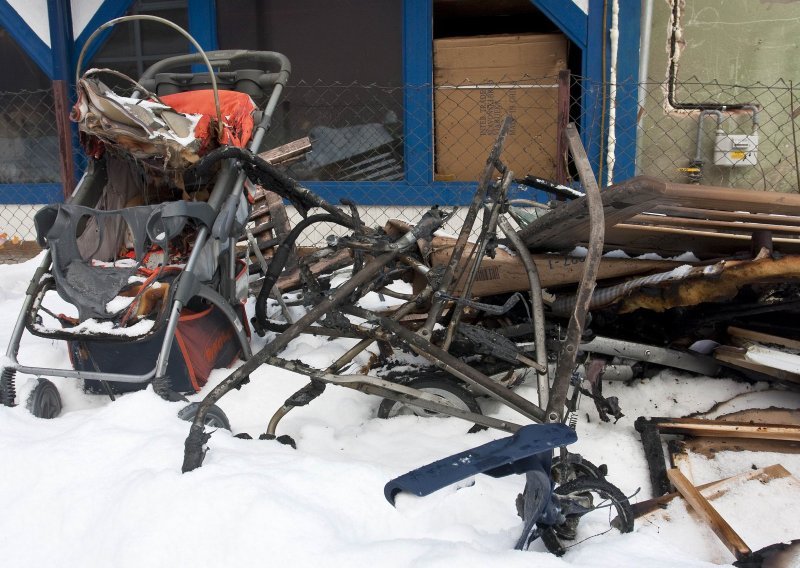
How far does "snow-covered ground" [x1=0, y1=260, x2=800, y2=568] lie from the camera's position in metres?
1.76

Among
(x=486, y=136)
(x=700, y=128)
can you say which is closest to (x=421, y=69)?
(x=486, y=136)

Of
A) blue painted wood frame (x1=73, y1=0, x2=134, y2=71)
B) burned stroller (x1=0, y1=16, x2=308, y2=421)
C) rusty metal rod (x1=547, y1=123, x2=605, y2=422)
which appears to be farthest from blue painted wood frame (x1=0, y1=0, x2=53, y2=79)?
rusty metal rod (x1=547, y1=123, x2=605, y2=422)

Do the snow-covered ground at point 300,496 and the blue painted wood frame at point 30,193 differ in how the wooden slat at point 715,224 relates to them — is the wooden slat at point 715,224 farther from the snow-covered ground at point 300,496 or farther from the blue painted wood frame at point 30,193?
the blue painted wood frame at point 30,193

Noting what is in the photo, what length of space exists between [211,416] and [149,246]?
1.14m

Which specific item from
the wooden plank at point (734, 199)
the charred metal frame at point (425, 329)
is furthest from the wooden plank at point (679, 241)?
the charred metal frame at point (425, 329)

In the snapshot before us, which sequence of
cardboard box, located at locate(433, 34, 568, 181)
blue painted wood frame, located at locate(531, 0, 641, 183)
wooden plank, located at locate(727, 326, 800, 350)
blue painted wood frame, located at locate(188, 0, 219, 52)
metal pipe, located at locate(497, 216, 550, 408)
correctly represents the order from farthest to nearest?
blue painted wood frame, located at locate(188, 0, 219, 52)
cardboard box, located at locate(433, 34, 568, 181)
blue painted wood frame, located at locate(531, 0, 641, 183)
wooden plank, located at locate(727, 326, 800, 350)
metal pipe, located at locate(497, 216, 550, 408)

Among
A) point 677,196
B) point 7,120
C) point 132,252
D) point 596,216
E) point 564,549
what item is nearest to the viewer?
point 564,549

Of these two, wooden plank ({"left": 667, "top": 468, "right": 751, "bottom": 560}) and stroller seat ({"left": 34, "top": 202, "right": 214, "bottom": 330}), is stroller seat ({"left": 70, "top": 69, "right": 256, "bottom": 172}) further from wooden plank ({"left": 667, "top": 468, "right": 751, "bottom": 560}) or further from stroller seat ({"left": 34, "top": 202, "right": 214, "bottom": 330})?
wooden plank ({"left": 667, "top": 468, "right": 751, "bottom": 560})

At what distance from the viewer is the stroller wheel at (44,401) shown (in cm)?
282

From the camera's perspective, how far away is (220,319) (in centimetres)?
339

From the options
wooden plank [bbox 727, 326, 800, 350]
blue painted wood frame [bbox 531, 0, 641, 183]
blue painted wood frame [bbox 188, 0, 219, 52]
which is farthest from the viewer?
blue painted wood frame [bbox 188, 0, 219, 52]

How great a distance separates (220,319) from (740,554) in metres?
2.44

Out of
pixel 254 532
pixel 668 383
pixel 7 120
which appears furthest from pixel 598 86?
pixel 7 120

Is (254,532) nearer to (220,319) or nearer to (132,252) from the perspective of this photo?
(220,319)
